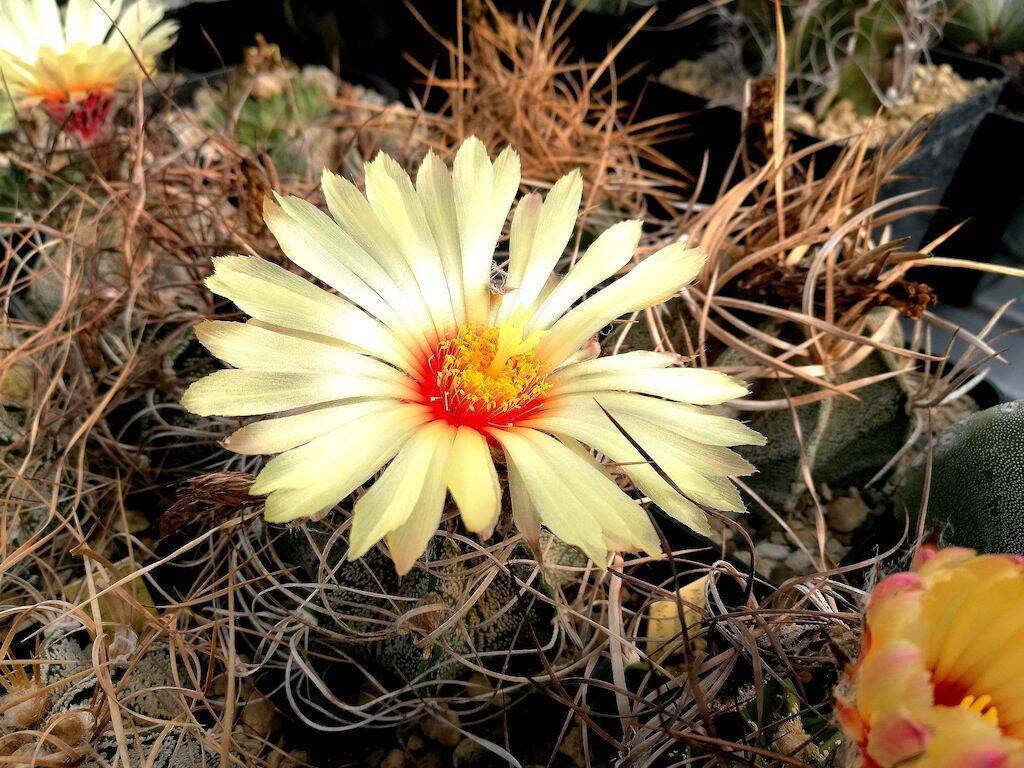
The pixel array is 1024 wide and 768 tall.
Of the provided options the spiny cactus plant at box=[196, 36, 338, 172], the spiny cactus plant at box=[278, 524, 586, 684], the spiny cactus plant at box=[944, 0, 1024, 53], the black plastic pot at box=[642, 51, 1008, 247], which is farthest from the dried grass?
the spiny cactus plant at box=[944, 0, 1024, 53]

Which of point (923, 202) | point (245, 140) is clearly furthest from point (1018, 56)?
point (245, 140)

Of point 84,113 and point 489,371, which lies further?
point 84,113

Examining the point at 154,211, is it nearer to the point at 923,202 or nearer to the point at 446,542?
the point at 446,542

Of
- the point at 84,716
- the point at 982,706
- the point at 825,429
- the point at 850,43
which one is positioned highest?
the point at 850,43

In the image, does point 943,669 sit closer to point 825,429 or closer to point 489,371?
point 489,371

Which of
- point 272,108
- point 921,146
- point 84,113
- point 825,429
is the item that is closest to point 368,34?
point 272,108

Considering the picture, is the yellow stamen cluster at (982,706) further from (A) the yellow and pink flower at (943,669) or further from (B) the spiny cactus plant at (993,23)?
(B) the spiny cactus plant at (993,23)
